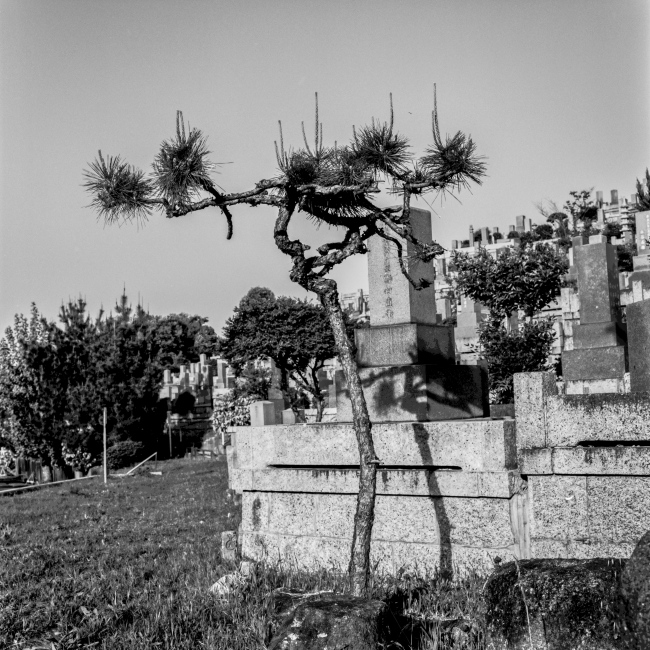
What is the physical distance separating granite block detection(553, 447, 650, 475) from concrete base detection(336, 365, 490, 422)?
4.81 ft

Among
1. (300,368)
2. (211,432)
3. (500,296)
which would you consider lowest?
(211,432)

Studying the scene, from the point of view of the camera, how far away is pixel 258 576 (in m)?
7.39

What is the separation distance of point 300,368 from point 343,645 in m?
34.2

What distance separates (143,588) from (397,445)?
269cm

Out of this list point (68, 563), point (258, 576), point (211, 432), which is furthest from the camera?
point (211, 432)

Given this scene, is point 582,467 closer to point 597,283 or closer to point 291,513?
point 291,513

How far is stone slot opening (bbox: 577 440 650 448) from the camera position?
6355 mm

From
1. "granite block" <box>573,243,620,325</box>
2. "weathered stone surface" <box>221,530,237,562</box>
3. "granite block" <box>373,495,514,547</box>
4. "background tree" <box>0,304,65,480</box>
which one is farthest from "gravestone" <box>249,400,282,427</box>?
"background tree" <box>0,304,65,480</box>

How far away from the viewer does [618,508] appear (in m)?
6.34

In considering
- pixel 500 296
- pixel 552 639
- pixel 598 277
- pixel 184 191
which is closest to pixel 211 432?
pixel 500 296

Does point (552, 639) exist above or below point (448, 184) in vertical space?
below

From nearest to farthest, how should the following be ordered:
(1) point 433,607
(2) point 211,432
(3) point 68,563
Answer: (1) point 433,607, (3) point 68,563, (2) point 211,432

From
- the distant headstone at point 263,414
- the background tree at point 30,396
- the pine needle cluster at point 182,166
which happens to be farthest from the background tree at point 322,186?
the background tree at point 30,396

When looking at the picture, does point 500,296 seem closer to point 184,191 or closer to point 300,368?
point 300,368
